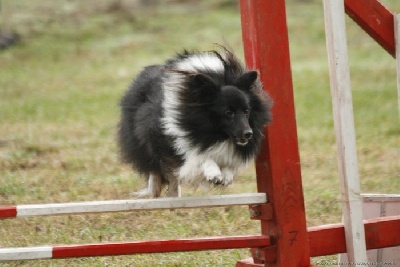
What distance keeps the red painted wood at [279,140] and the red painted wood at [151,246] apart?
0.20 m

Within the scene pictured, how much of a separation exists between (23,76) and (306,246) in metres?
10.3

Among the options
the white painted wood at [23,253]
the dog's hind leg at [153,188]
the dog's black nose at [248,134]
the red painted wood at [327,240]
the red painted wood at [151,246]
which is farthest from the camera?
the dog's hind leg at [153,188]

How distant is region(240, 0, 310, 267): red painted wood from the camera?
15.7 feet

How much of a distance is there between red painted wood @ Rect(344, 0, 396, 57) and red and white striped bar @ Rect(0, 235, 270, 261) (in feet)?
4.37

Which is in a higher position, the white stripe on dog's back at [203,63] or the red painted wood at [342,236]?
the white stripe on dog's back at [203,63]

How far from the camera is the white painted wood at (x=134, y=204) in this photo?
4266 mm

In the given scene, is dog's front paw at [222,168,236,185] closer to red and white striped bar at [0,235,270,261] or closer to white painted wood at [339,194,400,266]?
red and white striped bar at [0,235,270,261]

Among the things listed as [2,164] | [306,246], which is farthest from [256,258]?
[2,164]

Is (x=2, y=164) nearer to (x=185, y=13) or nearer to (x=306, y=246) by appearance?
(x=306, y=246)

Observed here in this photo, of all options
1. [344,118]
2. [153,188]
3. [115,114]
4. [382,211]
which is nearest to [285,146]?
[344,118]

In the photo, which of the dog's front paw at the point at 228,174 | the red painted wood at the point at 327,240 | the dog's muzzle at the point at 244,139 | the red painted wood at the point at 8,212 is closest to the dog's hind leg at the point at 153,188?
the dog's front paw at the point at 228,174

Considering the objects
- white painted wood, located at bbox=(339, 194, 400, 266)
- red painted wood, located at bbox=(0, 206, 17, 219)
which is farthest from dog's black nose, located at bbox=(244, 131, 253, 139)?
red painted wood, located at bbox=(0, 206, 17, 219)

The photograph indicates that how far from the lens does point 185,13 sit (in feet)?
63.6

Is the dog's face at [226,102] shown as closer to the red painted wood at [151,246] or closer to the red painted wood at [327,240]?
the red painted wood at [151,246]
